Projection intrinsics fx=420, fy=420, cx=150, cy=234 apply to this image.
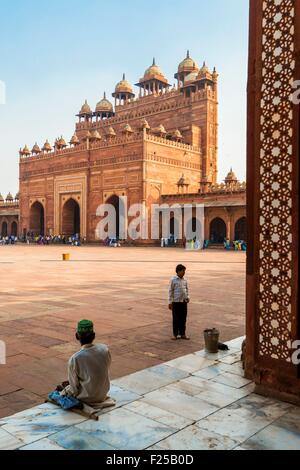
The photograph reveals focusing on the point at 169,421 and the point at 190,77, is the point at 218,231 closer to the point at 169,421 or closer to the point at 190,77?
the point at 190,77

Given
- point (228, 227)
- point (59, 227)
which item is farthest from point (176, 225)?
point (59, 227)

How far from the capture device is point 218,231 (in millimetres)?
32375

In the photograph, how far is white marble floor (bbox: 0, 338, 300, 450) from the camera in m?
2.80

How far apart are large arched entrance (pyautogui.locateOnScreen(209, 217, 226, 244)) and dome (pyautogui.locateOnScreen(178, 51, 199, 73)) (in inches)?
718

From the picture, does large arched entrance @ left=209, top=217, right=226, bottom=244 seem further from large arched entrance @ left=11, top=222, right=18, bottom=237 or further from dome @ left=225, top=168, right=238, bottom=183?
large arched entrance @ left=11, top=222, right=18, bottom=237

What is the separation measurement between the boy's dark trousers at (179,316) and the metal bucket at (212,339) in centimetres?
66

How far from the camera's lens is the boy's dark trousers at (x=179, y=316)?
551 cm

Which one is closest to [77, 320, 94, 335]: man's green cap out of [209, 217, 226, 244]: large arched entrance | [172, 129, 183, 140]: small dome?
[209, 217, 226, 244]: large arched entrance

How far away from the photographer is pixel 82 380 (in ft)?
11.0

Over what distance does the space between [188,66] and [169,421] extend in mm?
43024

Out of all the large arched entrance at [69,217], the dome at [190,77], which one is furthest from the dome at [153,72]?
the large arched entrance at [69,217]

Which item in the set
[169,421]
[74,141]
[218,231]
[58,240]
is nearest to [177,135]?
[218,231]
